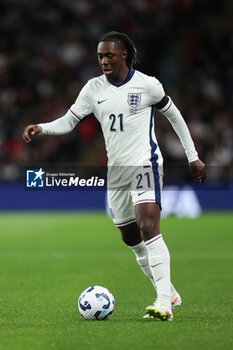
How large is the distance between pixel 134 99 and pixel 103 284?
9.87 ft

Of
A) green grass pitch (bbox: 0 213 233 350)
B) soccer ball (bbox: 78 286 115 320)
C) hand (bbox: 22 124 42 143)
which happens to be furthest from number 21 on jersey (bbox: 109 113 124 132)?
green grass pitch (bbox: 0 213 233 350)

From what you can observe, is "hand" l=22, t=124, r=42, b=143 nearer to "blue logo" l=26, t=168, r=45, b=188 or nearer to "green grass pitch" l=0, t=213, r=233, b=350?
"blue logo" l=26, t=168, r=45, b=188

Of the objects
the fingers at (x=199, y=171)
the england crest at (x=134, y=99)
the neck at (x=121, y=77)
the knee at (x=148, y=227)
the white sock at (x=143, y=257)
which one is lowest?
the white sock at (x=143, y=257)

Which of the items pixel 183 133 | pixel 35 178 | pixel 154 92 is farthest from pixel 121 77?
pixel 35 178

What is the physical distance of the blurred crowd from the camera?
61.2 feet

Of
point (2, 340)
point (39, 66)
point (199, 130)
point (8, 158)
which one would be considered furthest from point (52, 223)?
point (2, 340)

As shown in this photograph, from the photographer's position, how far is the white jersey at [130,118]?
6.02m

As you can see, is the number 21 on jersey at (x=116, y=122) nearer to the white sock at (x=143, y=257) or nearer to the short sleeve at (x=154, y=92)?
the short sleeve at (x=154, y=92)

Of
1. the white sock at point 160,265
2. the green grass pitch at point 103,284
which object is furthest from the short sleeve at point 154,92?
the green grass pitch at point 103,284

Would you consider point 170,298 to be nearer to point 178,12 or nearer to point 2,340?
point 2,340

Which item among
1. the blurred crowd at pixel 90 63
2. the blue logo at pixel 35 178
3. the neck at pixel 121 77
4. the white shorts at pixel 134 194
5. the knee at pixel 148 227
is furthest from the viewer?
the blurred crowd at pixel 90 63

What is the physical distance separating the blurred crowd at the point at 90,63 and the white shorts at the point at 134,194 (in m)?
11.8

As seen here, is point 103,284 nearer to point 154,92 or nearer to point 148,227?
point 148,227

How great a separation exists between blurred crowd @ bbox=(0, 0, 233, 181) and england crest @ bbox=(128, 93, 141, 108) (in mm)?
11917
